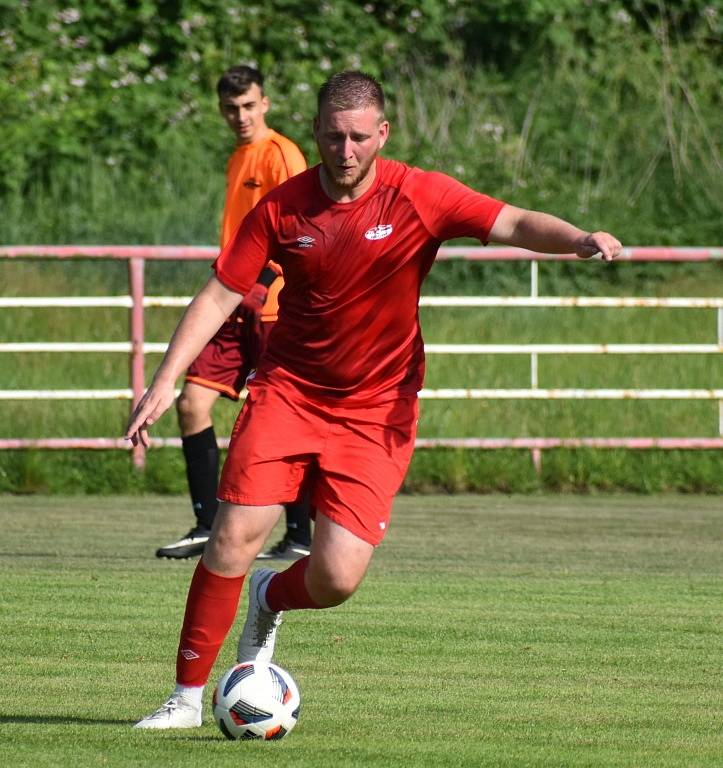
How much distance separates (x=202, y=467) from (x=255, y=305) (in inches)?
47.5

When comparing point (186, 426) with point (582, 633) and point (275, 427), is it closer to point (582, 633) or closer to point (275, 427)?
point (582, 633)

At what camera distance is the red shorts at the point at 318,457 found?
548 centimetres

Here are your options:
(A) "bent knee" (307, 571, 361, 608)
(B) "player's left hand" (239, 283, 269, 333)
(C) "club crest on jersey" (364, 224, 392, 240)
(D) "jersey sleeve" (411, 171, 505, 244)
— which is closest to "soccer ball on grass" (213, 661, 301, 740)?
(A) "bent knee" (307, 571, 361, 608)

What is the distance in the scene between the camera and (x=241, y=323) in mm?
9148

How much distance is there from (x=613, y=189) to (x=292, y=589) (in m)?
13.8

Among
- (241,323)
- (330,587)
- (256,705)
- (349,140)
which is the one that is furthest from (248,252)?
(241,323)

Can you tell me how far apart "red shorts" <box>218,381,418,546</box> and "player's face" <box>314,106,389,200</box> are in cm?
68

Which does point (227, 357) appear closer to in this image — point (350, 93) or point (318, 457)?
point (318, 457)

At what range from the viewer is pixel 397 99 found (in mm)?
20156

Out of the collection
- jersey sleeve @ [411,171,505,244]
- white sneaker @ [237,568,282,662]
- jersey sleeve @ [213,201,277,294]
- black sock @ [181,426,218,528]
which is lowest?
black sock @ [181,426,218,528]

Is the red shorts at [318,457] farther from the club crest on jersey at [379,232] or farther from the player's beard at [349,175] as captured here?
the player's beard at [349,175]

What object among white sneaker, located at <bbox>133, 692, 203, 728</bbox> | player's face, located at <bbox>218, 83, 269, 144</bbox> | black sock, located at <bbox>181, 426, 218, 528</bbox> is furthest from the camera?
black sock, located at <bbox>181, 426, 218, 528</bbox>

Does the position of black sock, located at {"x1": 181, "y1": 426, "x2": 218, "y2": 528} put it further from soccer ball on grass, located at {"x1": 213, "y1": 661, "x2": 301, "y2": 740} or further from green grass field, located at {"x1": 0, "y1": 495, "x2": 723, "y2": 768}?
soccer ball on grass, located at {"x1": 213, "y1": 661, "x2": 301, "y2": 740}

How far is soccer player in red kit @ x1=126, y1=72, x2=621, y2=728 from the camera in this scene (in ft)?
17.9
